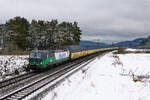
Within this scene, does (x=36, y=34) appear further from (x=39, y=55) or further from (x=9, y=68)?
(x=39, y=55)

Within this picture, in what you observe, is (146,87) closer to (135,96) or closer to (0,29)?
(135,96)

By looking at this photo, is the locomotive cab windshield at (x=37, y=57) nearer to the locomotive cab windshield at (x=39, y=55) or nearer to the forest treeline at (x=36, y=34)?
the locomotive cab windshield at (x=39, y=55)

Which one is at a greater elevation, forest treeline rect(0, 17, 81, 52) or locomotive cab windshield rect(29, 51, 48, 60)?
forest treeline rect(0, 17, 81, 52)

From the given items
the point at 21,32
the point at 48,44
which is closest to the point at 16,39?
the point at 21,32

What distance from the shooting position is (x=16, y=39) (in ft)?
152

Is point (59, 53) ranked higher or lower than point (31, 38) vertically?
lower

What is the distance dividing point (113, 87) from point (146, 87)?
1.74 metres

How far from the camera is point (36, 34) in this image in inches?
2042

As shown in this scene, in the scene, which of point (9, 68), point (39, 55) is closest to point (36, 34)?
point (9, 68)

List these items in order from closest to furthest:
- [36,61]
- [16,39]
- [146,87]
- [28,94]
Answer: [146,87] < [28,94] < [36,61] < [16,39]

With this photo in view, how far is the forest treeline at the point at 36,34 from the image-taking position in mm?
47125

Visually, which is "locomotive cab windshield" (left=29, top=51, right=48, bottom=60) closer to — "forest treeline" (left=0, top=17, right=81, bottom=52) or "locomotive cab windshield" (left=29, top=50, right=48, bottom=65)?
"locomotive cab windshield" (left=29, top=50, right=48, bottom=65)

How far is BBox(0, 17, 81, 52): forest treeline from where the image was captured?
4712 cm

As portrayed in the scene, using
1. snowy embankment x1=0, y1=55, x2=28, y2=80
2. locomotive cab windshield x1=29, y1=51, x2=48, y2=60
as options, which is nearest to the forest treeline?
snowy embankment x1=0, y1=55, x2=28, y2=80
